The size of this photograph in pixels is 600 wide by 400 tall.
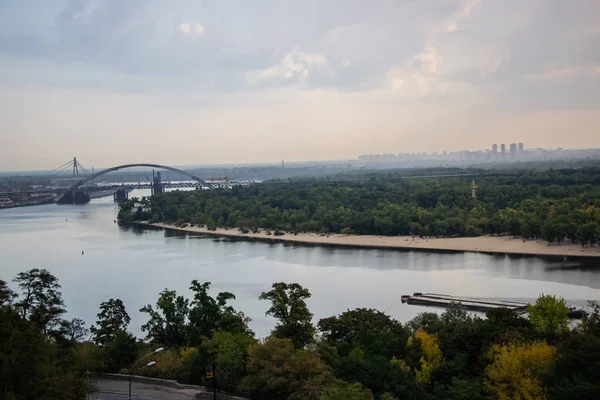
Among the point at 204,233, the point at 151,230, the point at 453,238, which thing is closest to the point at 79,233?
the point at 151,230

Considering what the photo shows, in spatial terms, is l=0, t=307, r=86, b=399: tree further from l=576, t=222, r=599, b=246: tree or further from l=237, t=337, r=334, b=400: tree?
l=576, t=222, r=599, b=246: tree

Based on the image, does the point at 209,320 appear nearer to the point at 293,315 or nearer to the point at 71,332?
the point at 293,315

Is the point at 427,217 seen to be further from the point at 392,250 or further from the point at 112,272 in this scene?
the point at 112,272

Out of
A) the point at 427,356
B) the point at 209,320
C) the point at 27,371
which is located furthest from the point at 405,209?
the point at 27,371

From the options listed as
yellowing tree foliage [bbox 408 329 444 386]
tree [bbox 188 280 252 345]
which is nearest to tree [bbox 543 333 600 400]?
yellowing tree foliage [bbox 408 329 444 386]

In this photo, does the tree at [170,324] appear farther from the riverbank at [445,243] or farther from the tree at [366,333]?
the riverbank at [445,243]

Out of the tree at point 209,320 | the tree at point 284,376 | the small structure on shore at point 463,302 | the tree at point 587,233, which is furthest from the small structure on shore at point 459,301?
the tree at point 587,233
